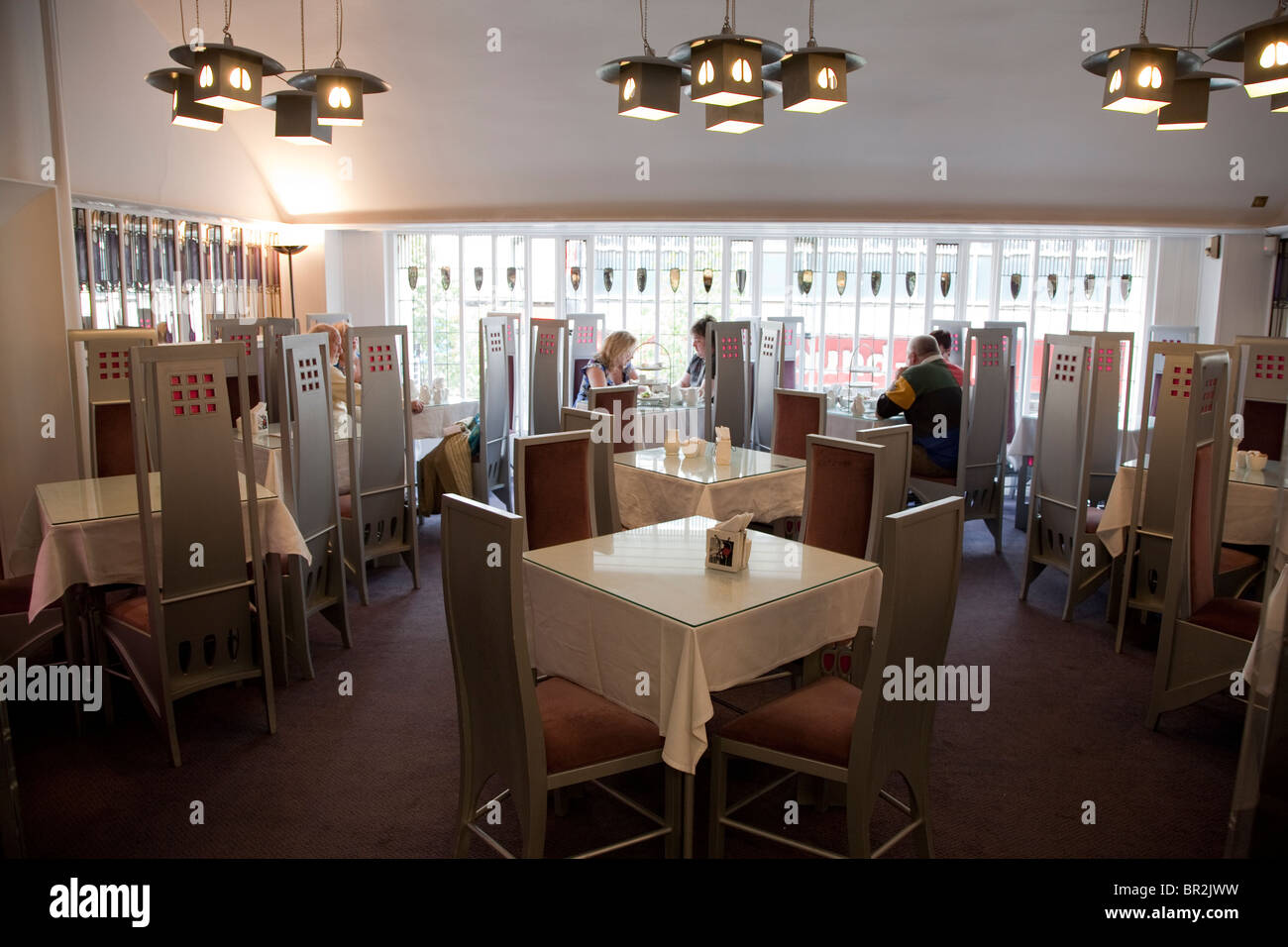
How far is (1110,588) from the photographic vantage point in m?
4.84

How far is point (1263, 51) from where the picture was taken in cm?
395

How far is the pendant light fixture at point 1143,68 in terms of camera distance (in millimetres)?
4320

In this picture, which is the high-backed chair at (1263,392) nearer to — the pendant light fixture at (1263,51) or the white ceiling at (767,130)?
the pendant light fixture at (1263,51)

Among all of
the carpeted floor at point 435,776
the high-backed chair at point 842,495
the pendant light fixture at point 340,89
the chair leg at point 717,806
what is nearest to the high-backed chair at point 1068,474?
the carpeted floor at point 435,776

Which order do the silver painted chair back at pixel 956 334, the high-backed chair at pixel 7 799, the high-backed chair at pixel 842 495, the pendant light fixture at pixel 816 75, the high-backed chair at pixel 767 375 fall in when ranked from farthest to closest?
1. the silver painted chair back at pixel 956 334
2. the high-backed chair at pixel 767 375
3. the pendant light fixture at pixel 816 75
4. the high-backed chair at pixel 842 495
5. the high-backed chair at pixel 7 799

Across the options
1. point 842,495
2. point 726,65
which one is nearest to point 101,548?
point 842,495

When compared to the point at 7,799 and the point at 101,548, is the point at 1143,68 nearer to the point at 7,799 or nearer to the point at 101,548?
the point at 101,548

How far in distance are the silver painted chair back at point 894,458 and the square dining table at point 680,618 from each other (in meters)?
0.66

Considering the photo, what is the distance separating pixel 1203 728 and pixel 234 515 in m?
3.75

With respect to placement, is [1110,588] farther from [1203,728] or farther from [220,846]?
[220,846]

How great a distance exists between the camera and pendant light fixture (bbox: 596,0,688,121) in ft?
13.7

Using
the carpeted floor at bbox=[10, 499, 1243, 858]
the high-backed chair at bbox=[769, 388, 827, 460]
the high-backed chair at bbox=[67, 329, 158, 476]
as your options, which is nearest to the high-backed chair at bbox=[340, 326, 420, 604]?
Answer: the carpeted floor at bbox=[10, 499, 1243, 858]

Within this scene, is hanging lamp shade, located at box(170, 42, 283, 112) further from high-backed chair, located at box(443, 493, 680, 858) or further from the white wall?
the white wall

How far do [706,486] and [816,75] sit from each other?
1.85 m
